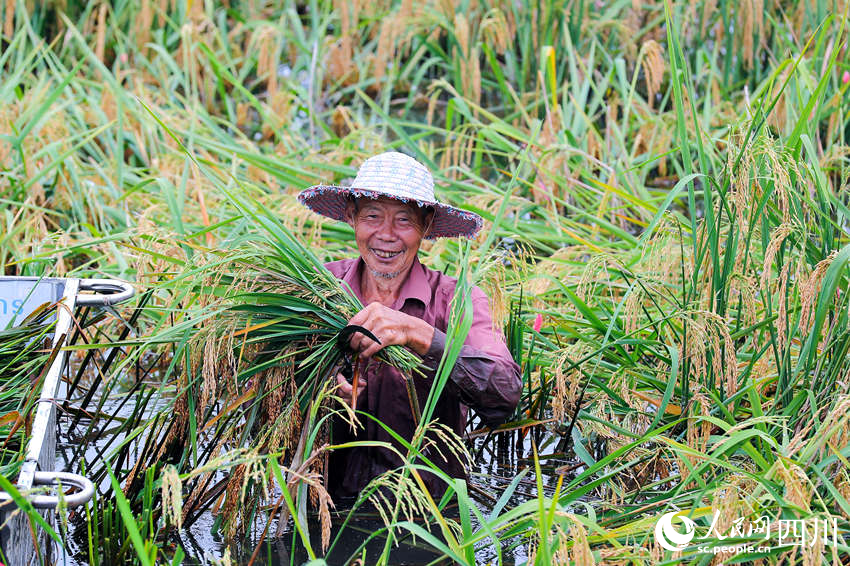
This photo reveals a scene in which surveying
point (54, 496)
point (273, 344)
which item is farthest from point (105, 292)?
point (54, 496)

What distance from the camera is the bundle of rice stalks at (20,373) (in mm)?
2223

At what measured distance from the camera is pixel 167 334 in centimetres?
231

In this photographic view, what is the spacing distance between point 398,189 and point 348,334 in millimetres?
509

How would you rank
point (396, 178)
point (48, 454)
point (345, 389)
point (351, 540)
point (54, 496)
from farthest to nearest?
point (396, 178) < point (351, 540) < point (345, 389) < point (48, 454) < point (54, 496)

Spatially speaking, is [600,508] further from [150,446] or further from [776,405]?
[150,446]

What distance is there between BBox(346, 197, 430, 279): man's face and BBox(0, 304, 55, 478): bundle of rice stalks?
2.81 feet

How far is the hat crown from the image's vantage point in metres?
2.71

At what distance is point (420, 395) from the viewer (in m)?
2.76

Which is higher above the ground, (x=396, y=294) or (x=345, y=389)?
(x=396, y=294)

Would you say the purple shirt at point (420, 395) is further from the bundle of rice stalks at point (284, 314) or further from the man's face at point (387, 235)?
the bundle of rice stalks at point (284, 314)

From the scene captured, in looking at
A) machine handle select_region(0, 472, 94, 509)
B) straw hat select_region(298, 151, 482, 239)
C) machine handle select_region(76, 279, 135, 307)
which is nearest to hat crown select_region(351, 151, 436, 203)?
straw hat select_region(298, 151, 482, 239)

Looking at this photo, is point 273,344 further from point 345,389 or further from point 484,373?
point 484,373

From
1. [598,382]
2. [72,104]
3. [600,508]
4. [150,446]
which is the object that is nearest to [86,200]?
[72,104]

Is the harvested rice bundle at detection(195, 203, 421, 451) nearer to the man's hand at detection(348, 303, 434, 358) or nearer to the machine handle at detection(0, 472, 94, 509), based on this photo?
the man's hand at detection(348, 303, 434, 358)
